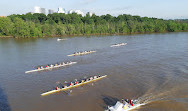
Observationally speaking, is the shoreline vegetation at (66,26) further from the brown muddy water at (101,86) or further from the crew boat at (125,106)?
the crew boat at (125,106)

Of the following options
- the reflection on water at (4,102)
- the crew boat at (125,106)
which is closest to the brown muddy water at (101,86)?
the reflection on water at (4,102)

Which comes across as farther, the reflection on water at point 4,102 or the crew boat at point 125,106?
the reflection on water at point 4,102

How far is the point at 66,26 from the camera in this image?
92250mm

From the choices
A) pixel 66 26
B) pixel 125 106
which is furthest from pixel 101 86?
pixel 66 26

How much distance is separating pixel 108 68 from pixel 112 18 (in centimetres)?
9810

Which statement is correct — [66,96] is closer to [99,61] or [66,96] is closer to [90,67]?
[90,67]

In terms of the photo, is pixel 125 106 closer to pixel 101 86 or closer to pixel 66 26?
pixel 101 86

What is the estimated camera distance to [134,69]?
26.5 metres

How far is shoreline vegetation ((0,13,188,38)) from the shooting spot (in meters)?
78.3

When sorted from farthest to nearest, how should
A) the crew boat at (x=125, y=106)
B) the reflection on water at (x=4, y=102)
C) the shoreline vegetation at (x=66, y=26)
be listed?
the shoreline vegetation at (x=66, y=26) < the reflection on water at (x=4, y=102) < the crew boat at (x=125, y=106)

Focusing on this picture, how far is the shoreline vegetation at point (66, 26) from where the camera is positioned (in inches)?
3083

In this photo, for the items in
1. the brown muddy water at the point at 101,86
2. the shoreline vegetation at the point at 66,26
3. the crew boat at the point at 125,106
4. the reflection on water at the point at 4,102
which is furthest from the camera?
the shoreline vegetation at the point at 66,26

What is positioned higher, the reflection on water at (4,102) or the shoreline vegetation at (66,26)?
the shoreline vegetation at (66,26)

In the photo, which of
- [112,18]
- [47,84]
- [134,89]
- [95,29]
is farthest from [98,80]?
[112,18]
